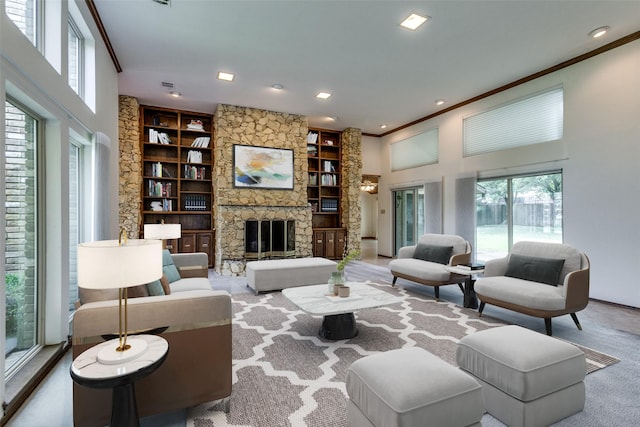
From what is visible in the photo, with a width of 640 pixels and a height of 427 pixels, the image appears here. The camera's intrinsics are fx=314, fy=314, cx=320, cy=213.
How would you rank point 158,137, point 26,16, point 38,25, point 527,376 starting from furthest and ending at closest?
1. point 158,137
2. point 38,25
3. point 26,16
4. point 527,376

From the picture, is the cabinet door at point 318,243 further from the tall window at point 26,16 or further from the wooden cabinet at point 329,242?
the tall window at point 26,16

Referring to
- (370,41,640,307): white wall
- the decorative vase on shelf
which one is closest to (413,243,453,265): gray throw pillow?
(370,41,640,307): white wall

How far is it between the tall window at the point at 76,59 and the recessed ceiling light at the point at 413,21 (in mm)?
3479

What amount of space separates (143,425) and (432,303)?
3.38 metres

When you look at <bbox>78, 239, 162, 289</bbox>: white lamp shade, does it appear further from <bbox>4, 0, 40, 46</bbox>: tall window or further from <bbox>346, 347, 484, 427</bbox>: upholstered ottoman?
<bbox>4, 0, 40, 46</bbox>: tall window

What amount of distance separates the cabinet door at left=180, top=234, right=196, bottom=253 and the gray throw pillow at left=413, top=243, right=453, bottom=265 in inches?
172

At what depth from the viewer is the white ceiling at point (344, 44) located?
3322 millimetres

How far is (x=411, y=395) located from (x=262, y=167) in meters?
5.76

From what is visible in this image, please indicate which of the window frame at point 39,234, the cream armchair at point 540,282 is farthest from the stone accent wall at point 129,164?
the cream armchair at point 540,282

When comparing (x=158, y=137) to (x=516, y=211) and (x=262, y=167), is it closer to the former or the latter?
(x=262, y=167)

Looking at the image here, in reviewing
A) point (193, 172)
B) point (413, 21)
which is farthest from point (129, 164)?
point (413, 21)

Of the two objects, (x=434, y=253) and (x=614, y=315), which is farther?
(x=434, y=253)

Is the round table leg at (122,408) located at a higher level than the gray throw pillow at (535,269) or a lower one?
lower

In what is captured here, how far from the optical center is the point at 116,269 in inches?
54.2
